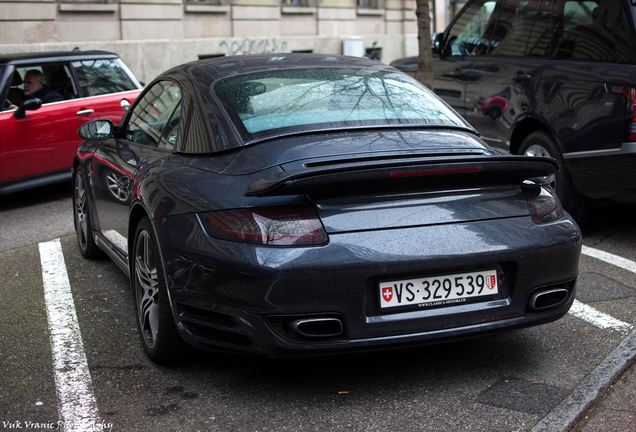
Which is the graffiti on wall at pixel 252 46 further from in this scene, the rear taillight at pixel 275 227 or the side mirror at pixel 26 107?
the rear taillight at pixel 275 227

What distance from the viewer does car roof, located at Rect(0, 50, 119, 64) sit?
27.2 feet

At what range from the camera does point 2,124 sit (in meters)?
7.71

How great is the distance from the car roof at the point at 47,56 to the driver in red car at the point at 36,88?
0.57 feet

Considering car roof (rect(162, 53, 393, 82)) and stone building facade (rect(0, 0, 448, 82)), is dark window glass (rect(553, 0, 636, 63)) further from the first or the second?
stone building facade (rect(0, 0, 448, 82))

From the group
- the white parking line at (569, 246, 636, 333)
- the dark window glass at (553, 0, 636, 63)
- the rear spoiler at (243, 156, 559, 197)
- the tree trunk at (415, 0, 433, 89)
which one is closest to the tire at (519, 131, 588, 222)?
the dark window glass at (553, 0, 636, 63)

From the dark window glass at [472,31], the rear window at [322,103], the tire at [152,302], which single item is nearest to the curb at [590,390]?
the rear window at [322,103]

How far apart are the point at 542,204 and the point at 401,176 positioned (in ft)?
2.54

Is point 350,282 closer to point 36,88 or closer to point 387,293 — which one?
point 387,293

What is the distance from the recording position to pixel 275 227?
2939mm

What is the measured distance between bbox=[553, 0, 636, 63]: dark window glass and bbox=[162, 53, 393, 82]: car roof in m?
2.18

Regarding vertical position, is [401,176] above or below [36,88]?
below

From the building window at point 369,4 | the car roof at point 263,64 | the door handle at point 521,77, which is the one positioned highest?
the building window at point 369,4

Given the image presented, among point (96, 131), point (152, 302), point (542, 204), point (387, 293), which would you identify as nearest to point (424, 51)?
point (96, 131)

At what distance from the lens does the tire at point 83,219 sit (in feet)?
17.9
